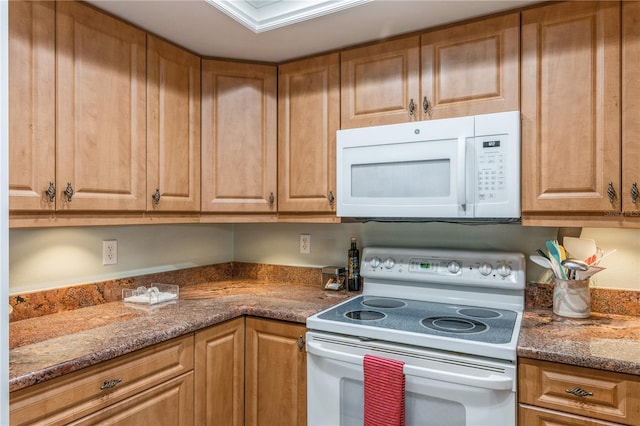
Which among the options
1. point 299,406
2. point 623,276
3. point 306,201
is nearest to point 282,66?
point 306,201

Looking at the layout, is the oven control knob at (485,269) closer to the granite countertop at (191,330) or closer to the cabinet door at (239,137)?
the granite countertop at (191,330)

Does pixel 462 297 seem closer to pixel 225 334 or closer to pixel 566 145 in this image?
pixel 566 145

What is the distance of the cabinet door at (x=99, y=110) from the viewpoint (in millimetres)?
1542

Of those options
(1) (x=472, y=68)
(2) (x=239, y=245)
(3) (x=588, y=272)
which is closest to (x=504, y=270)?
(3) (x=588, y=272)

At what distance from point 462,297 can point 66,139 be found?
5.93 ft

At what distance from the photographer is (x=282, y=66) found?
2.24 meters

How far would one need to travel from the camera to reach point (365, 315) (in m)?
1.79

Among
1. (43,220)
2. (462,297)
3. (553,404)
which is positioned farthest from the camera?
(462,297)

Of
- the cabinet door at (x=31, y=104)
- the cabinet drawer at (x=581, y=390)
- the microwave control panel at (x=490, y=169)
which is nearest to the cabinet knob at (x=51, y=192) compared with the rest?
the cabinet door at (x=31, y=104)

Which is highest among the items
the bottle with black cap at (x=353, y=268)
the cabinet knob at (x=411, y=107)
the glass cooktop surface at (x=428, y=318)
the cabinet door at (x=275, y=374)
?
the cabinet knob at (x=411, y=107)

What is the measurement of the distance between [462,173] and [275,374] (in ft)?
3.88

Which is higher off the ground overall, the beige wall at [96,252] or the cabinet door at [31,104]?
the cabinet door at [31,104]

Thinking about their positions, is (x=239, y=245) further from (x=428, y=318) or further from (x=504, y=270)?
(x=504, y=270)

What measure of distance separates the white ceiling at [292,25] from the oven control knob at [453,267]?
1088 millimetres
